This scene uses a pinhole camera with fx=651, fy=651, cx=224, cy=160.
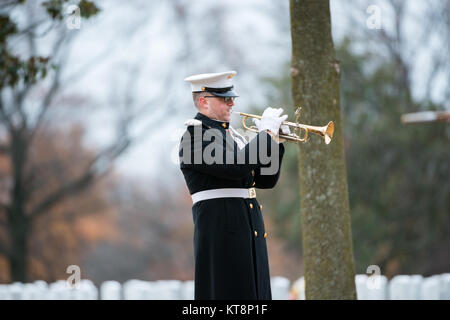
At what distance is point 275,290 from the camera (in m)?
7.82

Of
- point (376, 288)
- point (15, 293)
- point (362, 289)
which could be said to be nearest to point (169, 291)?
point (15, 293)

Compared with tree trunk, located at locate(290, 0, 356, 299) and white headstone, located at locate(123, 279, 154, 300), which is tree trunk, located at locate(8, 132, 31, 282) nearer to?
white headstone, located at locate(123, 279, 154, 300)

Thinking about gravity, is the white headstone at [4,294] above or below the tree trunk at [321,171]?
below

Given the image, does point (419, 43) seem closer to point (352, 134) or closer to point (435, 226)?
point (352, 134)

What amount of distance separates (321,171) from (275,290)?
3.00 meters

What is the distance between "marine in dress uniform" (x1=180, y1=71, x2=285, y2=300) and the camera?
390 cm

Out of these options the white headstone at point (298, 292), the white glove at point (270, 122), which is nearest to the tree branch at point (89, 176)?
the white headstone at point (298, 292)

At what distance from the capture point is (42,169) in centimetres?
2223

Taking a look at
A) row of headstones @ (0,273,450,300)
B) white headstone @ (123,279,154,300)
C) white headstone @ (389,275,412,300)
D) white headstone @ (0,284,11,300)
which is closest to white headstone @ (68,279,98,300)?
row of headstones @ (0,273,450,300)

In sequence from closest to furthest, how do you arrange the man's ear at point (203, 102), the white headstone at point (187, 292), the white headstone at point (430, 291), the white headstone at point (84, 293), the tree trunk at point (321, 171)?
the man's ear at point (203, 102), the tree trunk at point (321, 171), the white headstone at point (430, 291), the white headstone at point (84, 293), the white headstone at point (187, 292)

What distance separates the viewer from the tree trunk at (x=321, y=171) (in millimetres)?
5191

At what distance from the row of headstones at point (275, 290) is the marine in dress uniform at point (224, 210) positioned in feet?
11.6

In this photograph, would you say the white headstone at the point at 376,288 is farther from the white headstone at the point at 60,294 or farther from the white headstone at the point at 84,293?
the white headstone at the point at 60,294

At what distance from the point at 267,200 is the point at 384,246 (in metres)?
4.25
